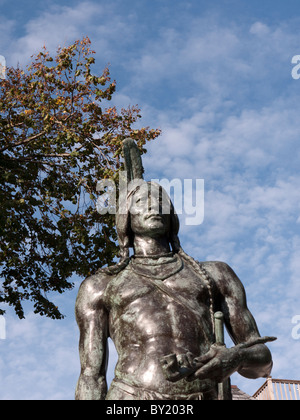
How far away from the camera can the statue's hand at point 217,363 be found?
432 cm

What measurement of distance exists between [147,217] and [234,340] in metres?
Answer: 1.34

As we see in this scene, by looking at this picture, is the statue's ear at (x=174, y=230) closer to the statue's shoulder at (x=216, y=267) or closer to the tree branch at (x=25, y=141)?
the statue's shoulder at (x=216, y=267)

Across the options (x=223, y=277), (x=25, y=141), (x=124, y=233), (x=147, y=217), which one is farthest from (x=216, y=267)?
(x=25, y=141)

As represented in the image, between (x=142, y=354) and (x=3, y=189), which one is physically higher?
(x=3, y=189)

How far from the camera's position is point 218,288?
524 centimetres

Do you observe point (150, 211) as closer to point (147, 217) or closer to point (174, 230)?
point (147, 217)

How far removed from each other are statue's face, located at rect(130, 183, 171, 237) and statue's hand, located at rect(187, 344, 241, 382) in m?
1.37

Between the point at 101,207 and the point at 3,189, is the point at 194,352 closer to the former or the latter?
the point at 101,207

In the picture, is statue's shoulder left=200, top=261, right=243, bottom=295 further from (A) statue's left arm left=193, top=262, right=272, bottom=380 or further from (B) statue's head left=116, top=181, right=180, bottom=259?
(B) statue's head left=116, top=181, right=180, bottom=259

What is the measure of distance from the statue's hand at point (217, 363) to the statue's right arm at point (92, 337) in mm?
953

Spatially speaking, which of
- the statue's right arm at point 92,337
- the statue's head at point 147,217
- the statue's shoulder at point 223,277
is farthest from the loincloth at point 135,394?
the statue's head at point 147,217

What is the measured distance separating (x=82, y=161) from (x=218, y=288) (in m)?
7.09
